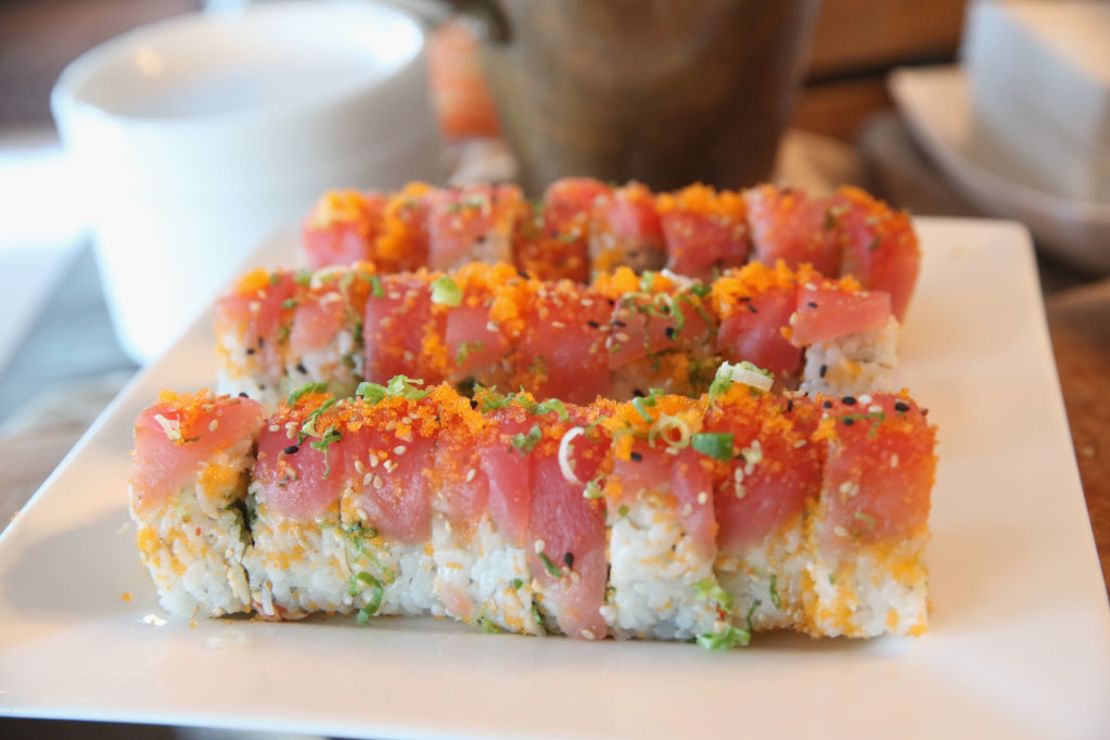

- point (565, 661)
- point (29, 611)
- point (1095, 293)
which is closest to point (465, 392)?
point (565, 661)

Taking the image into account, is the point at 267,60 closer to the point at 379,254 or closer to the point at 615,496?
the point at 379,254

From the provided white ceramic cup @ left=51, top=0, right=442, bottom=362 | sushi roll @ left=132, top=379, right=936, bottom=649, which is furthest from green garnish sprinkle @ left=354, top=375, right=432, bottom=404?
white ceramic cup @ left=51, top=0, right=442, bottom=362

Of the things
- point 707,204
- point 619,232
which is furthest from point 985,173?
point 619,232

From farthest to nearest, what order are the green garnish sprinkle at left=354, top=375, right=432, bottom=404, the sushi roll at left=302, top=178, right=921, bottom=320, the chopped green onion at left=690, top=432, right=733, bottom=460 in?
the sushi roll at left=302, top=178, right=921, bottom=320, the green garnish sprinkle at left=354, top=375, right=432, bottom=404, the chopped green onion at left=690, top=432, right=733, bottom=460

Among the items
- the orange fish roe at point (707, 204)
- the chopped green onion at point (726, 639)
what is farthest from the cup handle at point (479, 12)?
the chopped green onion at point (726, 639)

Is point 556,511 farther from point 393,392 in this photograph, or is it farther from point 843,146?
point 843,146

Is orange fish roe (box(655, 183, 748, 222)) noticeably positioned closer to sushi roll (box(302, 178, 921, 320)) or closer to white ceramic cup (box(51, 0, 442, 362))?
sushi roll (box(302, 178, 921, 320))
